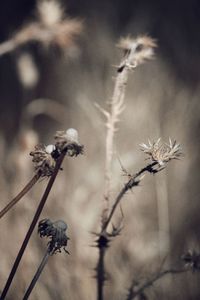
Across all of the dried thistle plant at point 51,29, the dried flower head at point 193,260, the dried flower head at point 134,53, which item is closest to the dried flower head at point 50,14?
the dried thistle plant at point 51,29

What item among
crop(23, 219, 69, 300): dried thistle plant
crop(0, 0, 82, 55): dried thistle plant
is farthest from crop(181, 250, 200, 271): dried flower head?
crop(0, 0, 82, 55): dried thistle plant

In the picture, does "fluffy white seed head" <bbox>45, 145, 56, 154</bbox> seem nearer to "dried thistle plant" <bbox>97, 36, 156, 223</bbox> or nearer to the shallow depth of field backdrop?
"dried thistle plant" <bbox>97, 36, 156, 223</bbox>

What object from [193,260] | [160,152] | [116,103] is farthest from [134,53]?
[193,260]

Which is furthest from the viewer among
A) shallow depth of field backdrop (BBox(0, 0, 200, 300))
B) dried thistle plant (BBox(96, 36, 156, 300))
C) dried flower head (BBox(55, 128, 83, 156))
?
shallow depth of field backdrop (BBox(0, 0, 200, 300))

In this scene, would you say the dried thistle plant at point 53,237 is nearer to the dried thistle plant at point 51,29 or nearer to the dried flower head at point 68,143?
the dried flower head at point 68,143

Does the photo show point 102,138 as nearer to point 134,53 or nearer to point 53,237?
point 134,53
